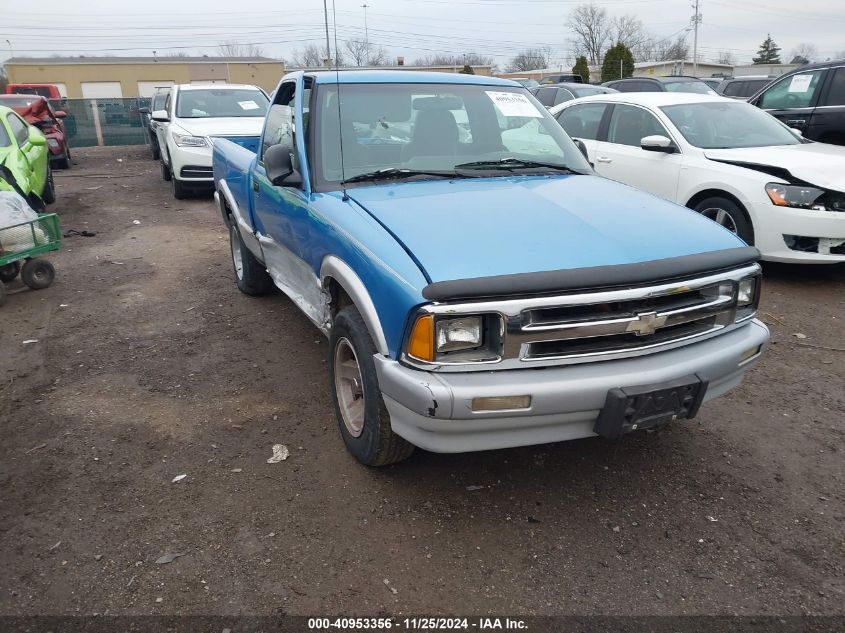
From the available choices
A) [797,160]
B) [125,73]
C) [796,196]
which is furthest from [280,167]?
[125,73]

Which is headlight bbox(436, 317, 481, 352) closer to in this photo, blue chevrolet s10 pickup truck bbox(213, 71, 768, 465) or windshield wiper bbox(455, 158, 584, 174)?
blue chevrolet s10 pickup truck bbox(213, 71, 768, 465)

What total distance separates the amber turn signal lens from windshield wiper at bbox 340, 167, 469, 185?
1341 millimetres

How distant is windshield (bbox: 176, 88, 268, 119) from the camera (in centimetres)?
1130

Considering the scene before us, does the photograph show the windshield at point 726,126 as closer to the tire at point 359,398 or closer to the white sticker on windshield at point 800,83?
the white sticker on windshield at point 800,83

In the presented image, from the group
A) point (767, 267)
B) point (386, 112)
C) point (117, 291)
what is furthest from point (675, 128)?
point (117, 291)

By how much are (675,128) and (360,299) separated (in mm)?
5193

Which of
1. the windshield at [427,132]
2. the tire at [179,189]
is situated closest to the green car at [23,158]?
the tire at [179,189]

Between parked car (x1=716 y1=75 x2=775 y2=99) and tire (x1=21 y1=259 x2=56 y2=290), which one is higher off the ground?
parked car (x1=716 y1=75 x2=775 y2=99)

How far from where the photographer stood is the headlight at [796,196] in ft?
18.2

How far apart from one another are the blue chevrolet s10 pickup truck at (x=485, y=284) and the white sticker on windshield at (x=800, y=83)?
656cm

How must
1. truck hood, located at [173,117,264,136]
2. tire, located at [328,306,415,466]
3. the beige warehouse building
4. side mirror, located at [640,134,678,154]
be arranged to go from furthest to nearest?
the beige warehouse building
truck hood, located at [173,117,264,136]
side mirror, located at [640,134,678,154]
tire, located at [328,306,415,466]

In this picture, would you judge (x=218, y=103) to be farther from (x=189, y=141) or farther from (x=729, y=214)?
(x=729, y=214)

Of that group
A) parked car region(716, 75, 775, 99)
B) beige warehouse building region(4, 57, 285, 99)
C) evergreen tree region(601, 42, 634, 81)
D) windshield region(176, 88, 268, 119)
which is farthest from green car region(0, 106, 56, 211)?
beige warehouse building region(4, 57, 285, 99)

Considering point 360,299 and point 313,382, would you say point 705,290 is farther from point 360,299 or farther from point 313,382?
point 313,382
